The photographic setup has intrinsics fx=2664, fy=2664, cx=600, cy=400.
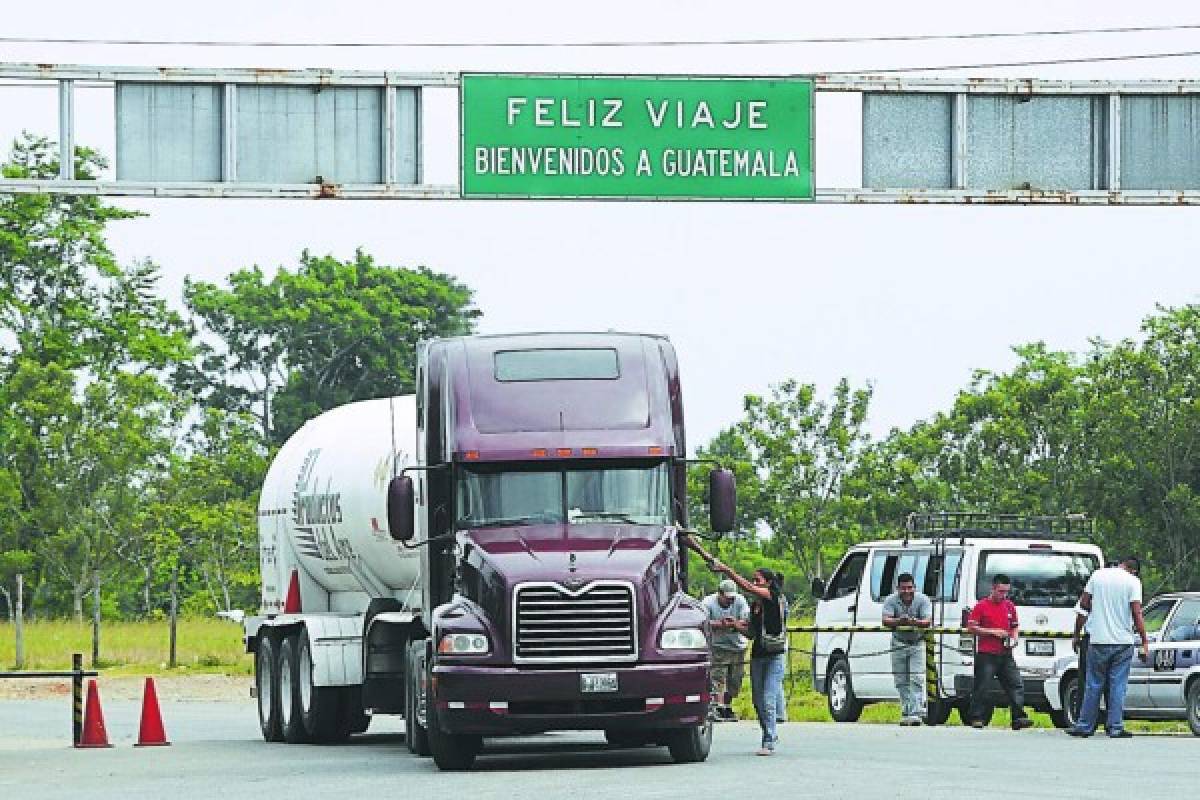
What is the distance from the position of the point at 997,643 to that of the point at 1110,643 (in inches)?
114

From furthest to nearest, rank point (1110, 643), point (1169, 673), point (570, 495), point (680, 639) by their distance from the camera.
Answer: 1. point (1169, 673)
2. point (1110, 643)
3. point (570, 495)
4. point (680, 639)

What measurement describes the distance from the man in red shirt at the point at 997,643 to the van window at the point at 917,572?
62.8 inches

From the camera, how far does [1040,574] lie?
30016mm

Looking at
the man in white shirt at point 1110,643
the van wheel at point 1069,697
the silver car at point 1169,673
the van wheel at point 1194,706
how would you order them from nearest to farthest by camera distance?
1. the man in white shirt at point 1110,643
2. the van wheel at point 1194,706
3. the silver car at point 1169,673
4. the van wheel at point 1069,697

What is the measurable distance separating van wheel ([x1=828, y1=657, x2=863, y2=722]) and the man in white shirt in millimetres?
6339

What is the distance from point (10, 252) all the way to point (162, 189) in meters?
44.7

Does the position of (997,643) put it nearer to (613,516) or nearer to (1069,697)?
(1069,697)

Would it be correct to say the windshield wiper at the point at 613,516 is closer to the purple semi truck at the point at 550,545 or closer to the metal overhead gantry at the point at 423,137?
the purple semi truck at the point at 550,545

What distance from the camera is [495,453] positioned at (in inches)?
863

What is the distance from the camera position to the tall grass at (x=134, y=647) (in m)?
54.5

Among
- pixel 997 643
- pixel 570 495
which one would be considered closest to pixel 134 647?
pixel 997 643

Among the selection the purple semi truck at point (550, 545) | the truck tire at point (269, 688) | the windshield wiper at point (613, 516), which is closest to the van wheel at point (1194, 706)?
the purple semi truck at point (550, 545)

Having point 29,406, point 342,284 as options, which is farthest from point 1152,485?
point 342,284

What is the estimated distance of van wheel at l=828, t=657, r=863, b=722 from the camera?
105 feet
